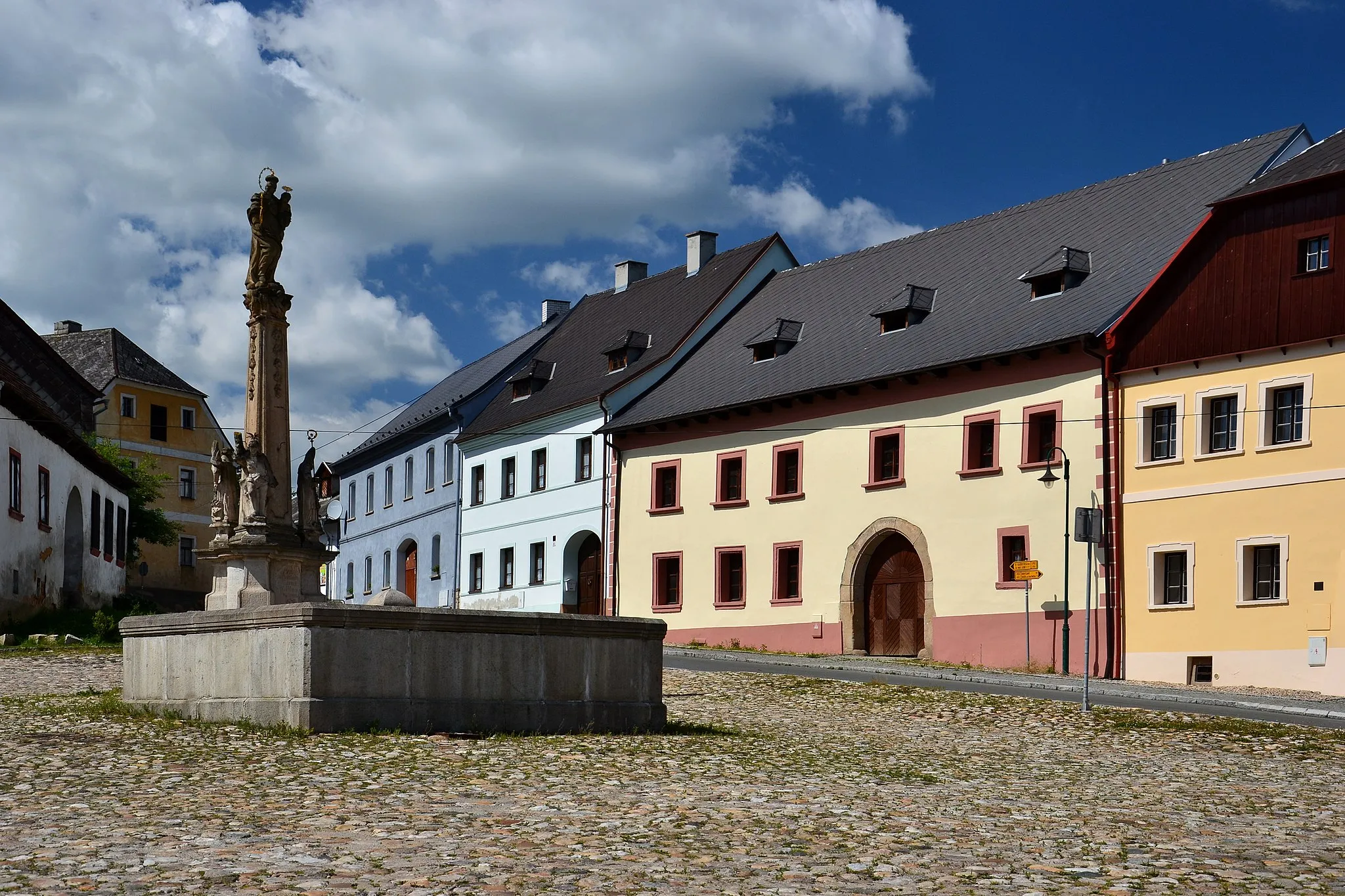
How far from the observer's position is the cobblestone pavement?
7.91 metres

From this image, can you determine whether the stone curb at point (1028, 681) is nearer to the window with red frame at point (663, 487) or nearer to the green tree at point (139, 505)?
the window with red frame at point (663, 487)

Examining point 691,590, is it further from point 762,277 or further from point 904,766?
point 904,766

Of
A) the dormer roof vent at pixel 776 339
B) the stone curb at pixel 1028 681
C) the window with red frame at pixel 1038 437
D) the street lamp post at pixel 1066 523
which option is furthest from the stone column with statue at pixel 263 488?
the dormer roof vent at pixel 776 339

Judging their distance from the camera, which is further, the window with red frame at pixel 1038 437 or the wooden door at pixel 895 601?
the wooden door at pixel 895 601

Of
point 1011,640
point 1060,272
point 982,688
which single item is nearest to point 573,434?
point 1060,272

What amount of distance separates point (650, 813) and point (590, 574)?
36882mm

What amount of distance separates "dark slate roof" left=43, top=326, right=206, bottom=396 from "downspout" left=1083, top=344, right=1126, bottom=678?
44.9m

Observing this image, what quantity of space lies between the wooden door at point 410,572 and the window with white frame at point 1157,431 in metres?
32.3

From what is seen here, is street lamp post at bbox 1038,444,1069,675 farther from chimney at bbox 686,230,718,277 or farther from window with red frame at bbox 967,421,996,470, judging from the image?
chimney at bbox 686,230,718,277

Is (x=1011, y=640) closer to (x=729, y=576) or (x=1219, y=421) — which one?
(x=1219, y=421)

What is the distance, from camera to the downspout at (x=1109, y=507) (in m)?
32.0

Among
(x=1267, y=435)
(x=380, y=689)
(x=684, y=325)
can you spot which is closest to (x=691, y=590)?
(x=684, y=325)

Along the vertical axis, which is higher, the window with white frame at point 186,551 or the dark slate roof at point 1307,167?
the dark slate roof at point 1307,167

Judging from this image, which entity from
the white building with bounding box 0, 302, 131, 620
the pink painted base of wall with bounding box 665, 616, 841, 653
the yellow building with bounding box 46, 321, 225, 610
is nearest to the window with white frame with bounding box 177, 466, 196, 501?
the yellow building with bounding box 46, 321, 225, 610
